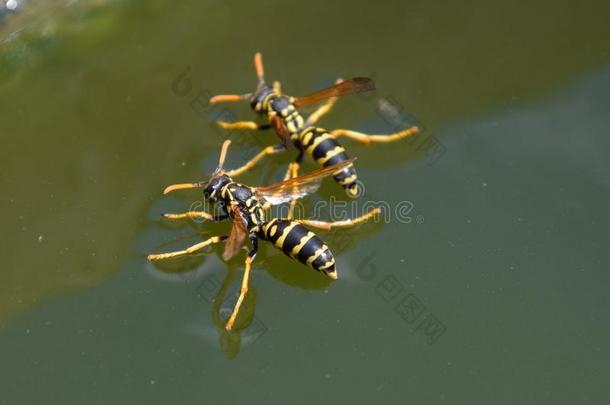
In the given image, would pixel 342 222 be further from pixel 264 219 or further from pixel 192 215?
pixel 192 215

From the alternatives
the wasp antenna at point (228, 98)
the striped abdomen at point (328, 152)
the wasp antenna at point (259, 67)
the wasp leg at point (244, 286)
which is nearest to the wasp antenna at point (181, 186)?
the wasp leg at point (244, 286)

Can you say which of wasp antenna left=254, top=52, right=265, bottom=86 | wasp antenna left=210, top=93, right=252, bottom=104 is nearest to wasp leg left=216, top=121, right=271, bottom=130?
wasp antenna left=210, top=93, right=252, bottom=104

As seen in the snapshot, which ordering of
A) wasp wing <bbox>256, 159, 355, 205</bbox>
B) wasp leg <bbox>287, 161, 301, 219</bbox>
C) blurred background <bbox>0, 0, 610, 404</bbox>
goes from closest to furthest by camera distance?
blurred background <bbox>0, 0, 610, 404</bbox>
wasp wing <bbox>256, 159, 355, 205</bbox>
wasp leg <bbox>287, 161, 301, 219</bbox>

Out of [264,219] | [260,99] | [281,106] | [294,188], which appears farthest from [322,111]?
[264,219]

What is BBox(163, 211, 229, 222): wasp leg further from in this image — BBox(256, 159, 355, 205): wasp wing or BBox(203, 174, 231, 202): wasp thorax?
BBox(256, 159, 355, 205): wasp wing

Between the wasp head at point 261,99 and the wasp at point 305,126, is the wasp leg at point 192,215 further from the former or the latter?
the wasp head at point 261,99

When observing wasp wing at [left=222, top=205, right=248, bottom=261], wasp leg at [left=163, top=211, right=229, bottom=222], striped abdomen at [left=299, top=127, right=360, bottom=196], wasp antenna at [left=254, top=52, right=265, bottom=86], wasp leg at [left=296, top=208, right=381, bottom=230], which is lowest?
wasp leg at [left=163, top=211, right=229, bottom=222]

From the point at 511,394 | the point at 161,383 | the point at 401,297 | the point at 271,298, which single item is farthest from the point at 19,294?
the point at 511,394
